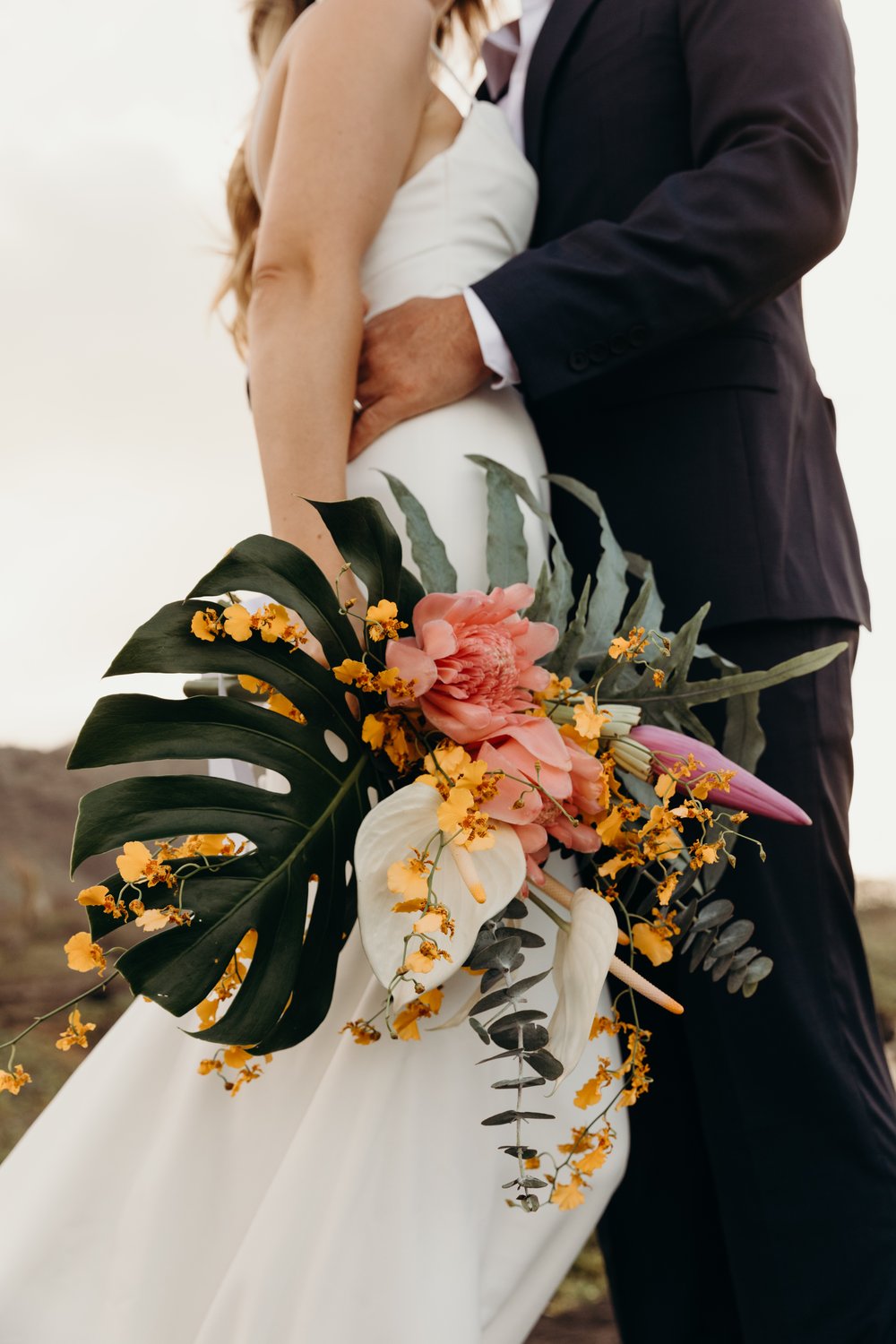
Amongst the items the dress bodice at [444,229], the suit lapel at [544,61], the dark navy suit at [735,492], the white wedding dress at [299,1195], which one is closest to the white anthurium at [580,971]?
the white wedding dress at [299,1195]

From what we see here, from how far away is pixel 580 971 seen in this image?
0.80m

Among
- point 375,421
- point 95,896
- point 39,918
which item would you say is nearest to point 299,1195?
point 95,896

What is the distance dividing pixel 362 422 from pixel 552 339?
21cm

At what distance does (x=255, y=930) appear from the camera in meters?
0.80

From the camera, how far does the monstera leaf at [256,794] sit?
76 centimetres

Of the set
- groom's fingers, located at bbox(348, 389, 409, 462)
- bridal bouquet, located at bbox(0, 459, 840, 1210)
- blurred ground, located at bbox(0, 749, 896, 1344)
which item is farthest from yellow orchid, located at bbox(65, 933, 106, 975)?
blurred ground, located at bbox(0, 749, 896, 1344)

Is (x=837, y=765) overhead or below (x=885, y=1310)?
overhead

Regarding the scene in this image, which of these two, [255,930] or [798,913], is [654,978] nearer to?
[798,913]

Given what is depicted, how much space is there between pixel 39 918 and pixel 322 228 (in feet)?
9.71

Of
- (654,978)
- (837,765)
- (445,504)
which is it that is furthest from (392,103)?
(654,978)

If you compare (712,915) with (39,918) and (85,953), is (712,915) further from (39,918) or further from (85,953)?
(39,918)

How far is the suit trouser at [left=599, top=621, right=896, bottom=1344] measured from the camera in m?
1.15

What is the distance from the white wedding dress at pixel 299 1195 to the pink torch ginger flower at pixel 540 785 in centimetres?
15

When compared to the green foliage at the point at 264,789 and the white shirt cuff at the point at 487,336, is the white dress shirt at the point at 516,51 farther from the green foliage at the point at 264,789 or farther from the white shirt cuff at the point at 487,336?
the green foliage at the point at 264,789
